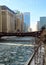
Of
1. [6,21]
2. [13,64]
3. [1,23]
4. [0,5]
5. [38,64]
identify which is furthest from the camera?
[0,5]

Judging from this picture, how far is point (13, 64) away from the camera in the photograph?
6.96 m

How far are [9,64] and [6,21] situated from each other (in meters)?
40.4

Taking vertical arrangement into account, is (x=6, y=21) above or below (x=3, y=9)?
below

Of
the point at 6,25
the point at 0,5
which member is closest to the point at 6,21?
the point at 6,25

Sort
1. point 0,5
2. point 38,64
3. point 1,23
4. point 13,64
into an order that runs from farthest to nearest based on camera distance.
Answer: point 0,5 → point 1,23 → point 13,64 → point 38,64

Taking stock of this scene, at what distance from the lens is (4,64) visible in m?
7.03

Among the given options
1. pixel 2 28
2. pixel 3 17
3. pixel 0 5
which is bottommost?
pixel 2 28

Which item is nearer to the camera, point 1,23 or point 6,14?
point 1,23

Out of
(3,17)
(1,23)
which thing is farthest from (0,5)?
(1,23)

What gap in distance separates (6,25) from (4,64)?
39.9m

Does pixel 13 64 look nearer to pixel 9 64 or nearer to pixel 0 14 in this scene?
pixel 9 64

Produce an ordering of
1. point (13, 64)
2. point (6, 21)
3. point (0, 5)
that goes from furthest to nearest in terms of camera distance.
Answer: point (0, 5) < point (6, 21) < point (13, 64)

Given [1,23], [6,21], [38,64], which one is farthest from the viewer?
[6,21]

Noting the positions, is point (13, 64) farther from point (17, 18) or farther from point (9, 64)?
point (17, 18)
